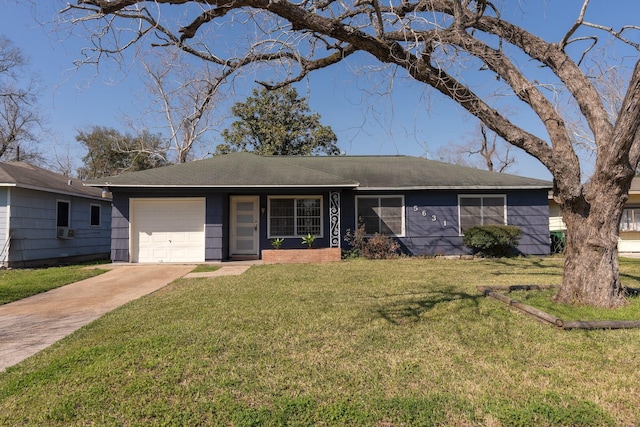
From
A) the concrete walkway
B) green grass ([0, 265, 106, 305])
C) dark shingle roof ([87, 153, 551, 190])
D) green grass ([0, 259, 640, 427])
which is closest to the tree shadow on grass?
green grass ([0, 259, 640, 427])

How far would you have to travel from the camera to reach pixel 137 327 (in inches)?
184

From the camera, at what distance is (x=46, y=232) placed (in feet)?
41.0

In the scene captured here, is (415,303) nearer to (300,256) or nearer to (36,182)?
(300,256)

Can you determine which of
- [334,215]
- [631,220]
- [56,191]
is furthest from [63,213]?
[631,220]

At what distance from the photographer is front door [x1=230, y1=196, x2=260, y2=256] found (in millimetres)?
13047

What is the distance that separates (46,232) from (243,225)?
6713mm

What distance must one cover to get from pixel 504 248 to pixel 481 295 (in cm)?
780

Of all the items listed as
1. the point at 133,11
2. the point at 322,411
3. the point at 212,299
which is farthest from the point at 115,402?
the point at 133,11

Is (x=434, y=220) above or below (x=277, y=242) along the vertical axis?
above

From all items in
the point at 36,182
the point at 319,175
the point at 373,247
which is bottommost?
the point at 373,247

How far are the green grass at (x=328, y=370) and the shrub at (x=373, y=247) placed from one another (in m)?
6.62

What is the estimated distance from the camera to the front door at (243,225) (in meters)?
13.0

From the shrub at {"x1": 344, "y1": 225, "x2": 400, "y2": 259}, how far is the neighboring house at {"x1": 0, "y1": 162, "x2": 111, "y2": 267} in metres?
10.5

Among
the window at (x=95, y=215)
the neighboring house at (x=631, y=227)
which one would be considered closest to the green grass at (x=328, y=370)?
the window at (x=95, y=215)
